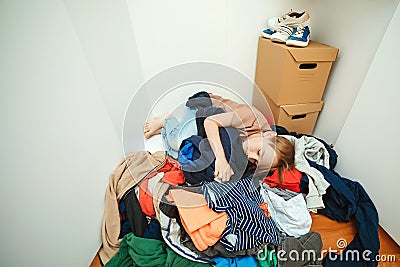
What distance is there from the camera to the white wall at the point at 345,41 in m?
0.80

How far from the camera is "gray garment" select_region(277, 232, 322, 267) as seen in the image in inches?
25.7

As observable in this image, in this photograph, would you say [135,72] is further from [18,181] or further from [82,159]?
[18,181]

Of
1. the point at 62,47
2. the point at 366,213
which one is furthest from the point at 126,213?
the point at 366,213

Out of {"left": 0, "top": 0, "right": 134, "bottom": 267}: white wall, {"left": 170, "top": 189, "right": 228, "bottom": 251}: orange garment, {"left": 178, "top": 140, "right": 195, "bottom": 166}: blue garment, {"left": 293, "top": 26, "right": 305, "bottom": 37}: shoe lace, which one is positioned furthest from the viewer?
{"left": 293, "top": 26, "right": 305, "bottom": 37}: shoe lace

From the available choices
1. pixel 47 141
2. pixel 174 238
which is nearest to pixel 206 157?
pixel 174 238

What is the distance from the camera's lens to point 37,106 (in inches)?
20.3

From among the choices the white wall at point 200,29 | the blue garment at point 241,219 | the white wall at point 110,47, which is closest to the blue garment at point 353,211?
the blue garment at point 241,219

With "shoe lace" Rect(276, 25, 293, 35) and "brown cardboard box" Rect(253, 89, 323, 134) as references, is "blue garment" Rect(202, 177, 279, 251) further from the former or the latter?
"shoe lace" Rect(276, 25, 293, 35)

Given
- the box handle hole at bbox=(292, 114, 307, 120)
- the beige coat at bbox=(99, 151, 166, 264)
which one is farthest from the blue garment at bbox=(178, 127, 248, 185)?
the box handle hole at bbox=(292, 114, 307, 120)

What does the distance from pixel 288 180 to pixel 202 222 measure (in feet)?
1.39

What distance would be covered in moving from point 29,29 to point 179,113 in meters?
0.79

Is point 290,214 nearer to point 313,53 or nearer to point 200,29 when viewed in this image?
point 313,53

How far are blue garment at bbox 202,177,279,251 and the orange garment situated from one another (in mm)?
19

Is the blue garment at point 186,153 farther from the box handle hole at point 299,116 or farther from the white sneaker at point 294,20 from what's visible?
the white sneaker at point 294,20
